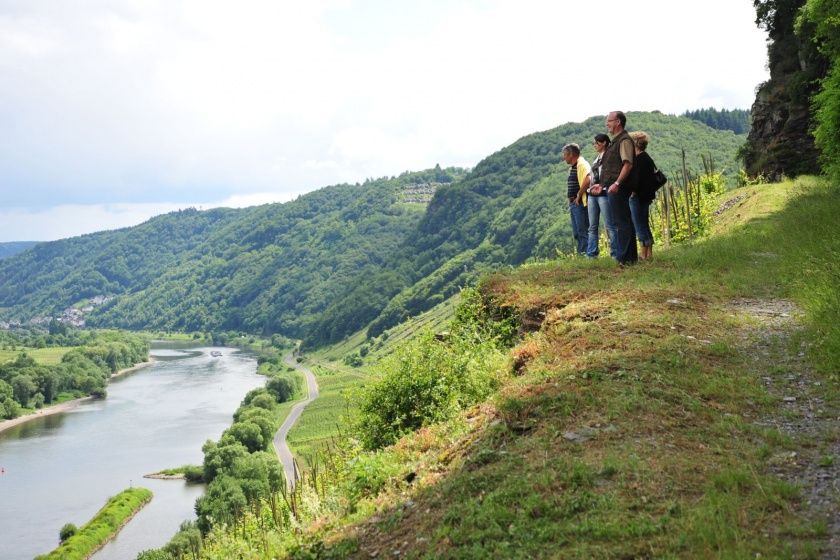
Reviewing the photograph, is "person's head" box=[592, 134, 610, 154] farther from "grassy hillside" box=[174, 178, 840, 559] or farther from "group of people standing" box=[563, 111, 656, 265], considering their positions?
"grassy hillside" box=[174, 178, 840, 559]

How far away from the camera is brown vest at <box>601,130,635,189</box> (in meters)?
13.9

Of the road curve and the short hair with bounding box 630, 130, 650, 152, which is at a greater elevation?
the short hair with bounding box 630, 130, 650, 152

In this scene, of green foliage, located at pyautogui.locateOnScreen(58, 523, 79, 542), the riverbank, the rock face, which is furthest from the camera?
the riverbank

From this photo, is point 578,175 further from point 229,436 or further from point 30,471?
point 30,471

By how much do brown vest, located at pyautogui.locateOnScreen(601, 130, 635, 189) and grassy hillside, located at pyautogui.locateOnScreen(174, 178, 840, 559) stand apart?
8.91 feet

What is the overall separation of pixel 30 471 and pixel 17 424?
4462 cm

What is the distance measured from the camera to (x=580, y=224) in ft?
58.5

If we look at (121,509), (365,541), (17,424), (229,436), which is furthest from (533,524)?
(17,424)

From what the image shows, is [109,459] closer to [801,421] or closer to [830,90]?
[830,90]

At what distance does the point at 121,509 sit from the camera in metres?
71.4

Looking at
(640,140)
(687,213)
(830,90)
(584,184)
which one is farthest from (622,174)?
(687,213)

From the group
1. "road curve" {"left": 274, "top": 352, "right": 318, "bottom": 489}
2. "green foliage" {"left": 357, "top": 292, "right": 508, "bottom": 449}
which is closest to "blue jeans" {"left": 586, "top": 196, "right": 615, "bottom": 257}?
"green foliage" {"left": 357, "top": 292, "right": 508, "bottom": 449}

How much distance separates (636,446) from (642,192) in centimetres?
907

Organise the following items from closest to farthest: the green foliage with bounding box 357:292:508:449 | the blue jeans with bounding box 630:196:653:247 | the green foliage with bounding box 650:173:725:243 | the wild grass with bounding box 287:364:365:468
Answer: the green foliage with bounding box 357:292:508:449 < the blue jeans with bounding box 630:196:653:247 < the green foliage with bounding box 650:173:725:243 < the wild grass with bounding box 287:364:365:468
